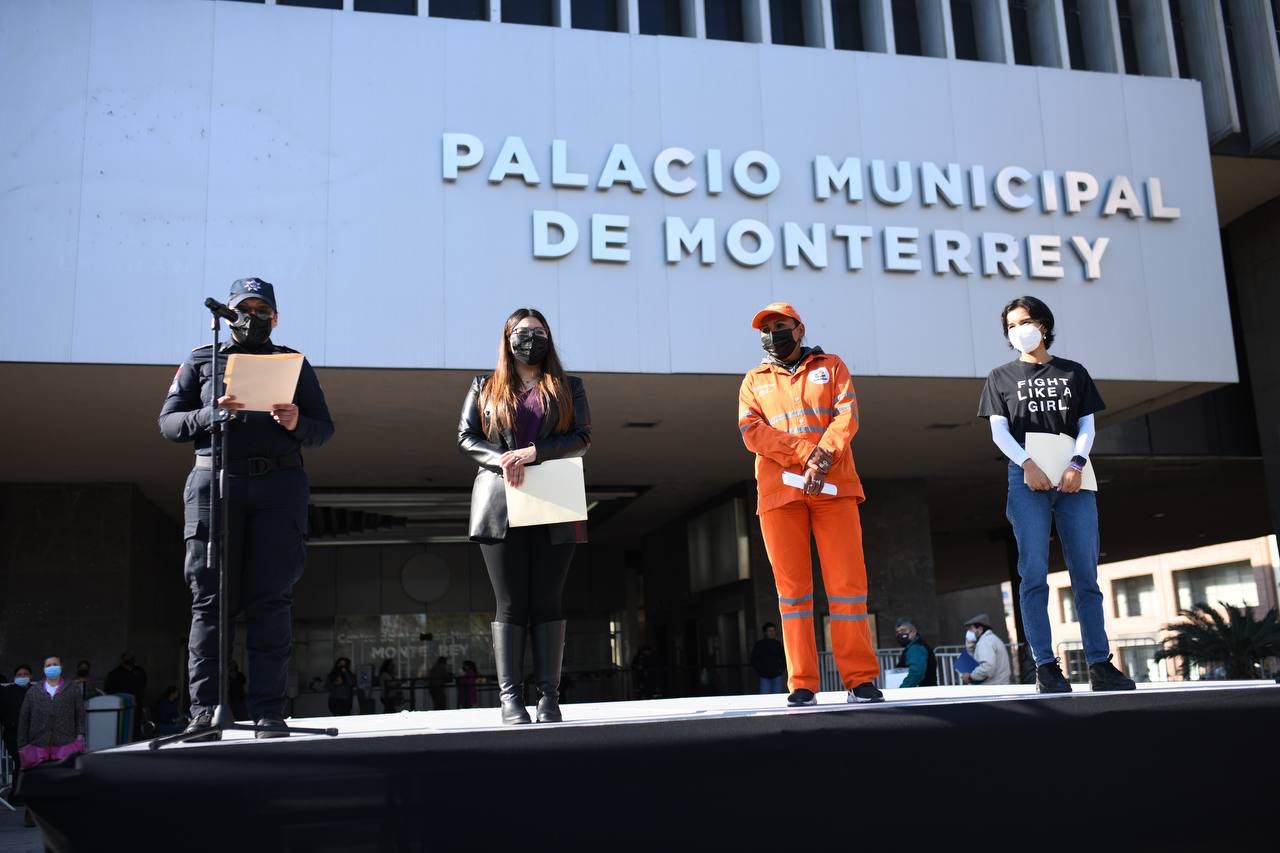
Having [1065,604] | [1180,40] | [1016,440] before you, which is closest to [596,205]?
[1016,440]

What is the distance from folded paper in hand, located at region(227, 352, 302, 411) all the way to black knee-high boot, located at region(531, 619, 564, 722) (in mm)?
1285

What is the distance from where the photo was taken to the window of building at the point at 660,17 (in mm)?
14078

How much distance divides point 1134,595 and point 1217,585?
6565 mm

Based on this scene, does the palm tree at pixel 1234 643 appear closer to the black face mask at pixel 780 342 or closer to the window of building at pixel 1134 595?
the black face mask at pixel 780 342

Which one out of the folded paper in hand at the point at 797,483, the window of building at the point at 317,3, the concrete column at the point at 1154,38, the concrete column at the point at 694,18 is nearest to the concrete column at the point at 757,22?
the concrete column at the point at 694,18

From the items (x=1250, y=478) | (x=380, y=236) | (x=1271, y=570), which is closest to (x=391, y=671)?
(x=380, y=236)

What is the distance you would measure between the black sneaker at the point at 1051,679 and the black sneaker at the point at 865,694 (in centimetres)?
69

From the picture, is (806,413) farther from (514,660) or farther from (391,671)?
(391,671)

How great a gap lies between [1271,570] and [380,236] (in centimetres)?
4455

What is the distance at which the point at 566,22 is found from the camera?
12477 mm

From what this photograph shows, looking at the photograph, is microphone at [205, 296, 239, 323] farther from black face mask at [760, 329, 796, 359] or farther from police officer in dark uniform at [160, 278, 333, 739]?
black face mask at [760, 329, 796, 359]

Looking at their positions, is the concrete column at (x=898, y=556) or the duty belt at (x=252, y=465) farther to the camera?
the concrete column at (x=898, y=556)

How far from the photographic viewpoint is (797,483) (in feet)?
15.0

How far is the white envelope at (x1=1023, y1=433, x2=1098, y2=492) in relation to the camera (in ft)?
15.3
